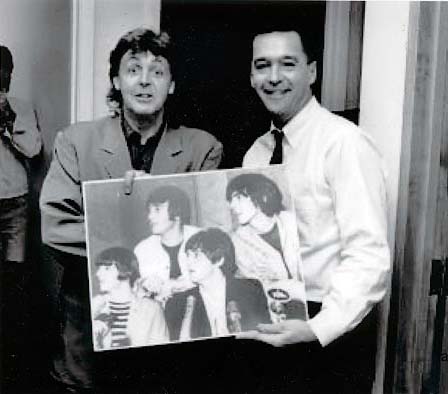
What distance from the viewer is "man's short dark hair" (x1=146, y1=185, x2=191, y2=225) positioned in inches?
27.8

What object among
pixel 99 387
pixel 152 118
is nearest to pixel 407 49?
pixel 152 118

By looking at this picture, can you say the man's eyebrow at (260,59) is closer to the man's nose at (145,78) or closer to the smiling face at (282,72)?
the smiling face at (282,72)

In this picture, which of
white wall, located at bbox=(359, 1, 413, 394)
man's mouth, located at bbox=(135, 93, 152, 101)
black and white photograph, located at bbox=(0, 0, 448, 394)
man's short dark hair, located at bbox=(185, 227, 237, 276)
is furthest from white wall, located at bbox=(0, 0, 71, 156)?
white wall, located at bbox=(359, 1, 413, 394)

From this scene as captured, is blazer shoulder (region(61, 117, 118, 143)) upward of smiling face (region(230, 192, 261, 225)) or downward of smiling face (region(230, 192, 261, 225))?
upward

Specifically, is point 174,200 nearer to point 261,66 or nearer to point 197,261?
point 197,261

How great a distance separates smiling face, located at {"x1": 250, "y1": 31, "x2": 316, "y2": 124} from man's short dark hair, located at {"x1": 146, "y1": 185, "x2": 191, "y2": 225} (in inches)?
5.5

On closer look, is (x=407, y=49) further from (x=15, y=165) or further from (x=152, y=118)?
(x=15, y=165)

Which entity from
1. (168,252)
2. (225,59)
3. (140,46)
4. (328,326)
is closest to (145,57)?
(140,46)

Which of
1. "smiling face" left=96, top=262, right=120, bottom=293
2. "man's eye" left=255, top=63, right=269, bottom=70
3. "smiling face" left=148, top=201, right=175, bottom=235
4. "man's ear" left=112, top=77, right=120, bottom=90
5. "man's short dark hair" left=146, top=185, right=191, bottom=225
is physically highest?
"man's eye" left=255, top=63, right=269, bottom=70

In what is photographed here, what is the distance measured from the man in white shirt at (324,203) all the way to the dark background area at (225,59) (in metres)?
0.04

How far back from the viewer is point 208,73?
2.67 ft

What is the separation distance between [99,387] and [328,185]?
352 mm

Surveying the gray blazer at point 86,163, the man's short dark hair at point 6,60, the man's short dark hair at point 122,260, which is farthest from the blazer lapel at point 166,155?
the man's short dark hair at point 6,60

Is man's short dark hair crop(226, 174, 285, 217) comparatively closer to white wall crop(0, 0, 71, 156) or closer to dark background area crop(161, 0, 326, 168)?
dark background area crop(161, 0, 326, 168)
